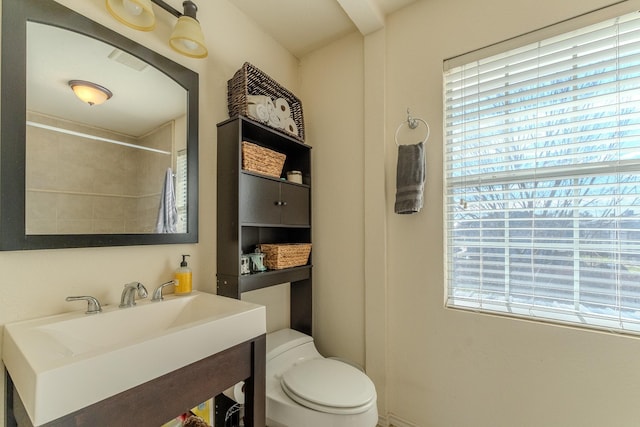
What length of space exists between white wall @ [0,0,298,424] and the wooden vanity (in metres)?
0.25

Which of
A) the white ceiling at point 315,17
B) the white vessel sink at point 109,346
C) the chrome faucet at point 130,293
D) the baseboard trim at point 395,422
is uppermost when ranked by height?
the white ceiling at point 315,17

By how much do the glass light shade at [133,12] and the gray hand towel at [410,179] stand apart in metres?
1.28

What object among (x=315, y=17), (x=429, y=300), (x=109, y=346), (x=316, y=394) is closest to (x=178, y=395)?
(x=109, y=346)

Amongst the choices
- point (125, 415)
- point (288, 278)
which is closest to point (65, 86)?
point (125, 415)

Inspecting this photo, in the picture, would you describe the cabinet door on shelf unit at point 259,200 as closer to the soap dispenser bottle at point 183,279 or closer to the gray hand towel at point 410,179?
the soap dispenser bottle at point 183,279

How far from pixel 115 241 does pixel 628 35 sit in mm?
2209

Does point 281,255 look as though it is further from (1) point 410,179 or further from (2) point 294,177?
(1) point 410,179

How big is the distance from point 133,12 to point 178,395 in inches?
53.5

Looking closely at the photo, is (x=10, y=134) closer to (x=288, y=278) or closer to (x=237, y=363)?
(x=237, y=363)

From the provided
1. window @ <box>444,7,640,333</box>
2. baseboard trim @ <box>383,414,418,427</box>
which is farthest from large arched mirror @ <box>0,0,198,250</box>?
baseboard trim @ <box>383,414,418,427</box>

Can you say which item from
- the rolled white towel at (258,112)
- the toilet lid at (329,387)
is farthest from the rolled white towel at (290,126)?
the toilet lid at (329,387)

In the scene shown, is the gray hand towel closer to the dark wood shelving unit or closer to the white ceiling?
the dark wood shelving unit

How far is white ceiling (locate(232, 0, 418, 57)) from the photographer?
155 centimetres

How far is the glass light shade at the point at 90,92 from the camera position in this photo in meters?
1.00
